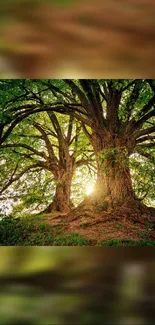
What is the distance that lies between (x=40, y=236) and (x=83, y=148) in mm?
2481

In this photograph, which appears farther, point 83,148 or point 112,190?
point 83,148

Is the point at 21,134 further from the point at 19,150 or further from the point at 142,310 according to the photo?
the point at 142,310

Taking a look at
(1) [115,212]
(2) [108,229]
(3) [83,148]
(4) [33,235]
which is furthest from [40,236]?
(3) [83,148]

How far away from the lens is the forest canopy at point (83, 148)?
616 centimetres

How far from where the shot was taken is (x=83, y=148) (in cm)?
802

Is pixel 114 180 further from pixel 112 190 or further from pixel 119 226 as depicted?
pixel 119 226

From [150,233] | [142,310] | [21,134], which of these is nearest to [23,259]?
[142,310]

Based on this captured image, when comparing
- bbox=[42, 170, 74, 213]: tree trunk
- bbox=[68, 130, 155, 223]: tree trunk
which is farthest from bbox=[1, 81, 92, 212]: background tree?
bbox=[68, 130, 155, 223]: tree trunk

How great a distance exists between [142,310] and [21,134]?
795 centimetres

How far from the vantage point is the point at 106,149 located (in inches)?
243

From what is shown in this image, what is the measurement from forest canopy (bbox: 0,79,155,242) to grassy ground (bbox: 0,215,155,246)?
48 centimetres

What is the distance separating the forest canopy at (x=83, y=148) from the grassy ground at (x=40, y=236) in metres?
0.48

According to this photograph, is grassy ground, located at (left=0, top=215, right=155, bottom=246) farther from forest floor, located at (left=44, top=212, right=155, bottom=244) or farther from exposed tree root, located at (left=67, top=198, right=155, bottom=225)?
exposed tree root, located at (left=67, top=198, right=155, bottom=225)

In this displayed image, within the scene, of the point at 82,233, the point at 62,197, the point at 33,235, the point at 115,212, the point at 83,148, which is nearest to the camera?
the point at 82,233
